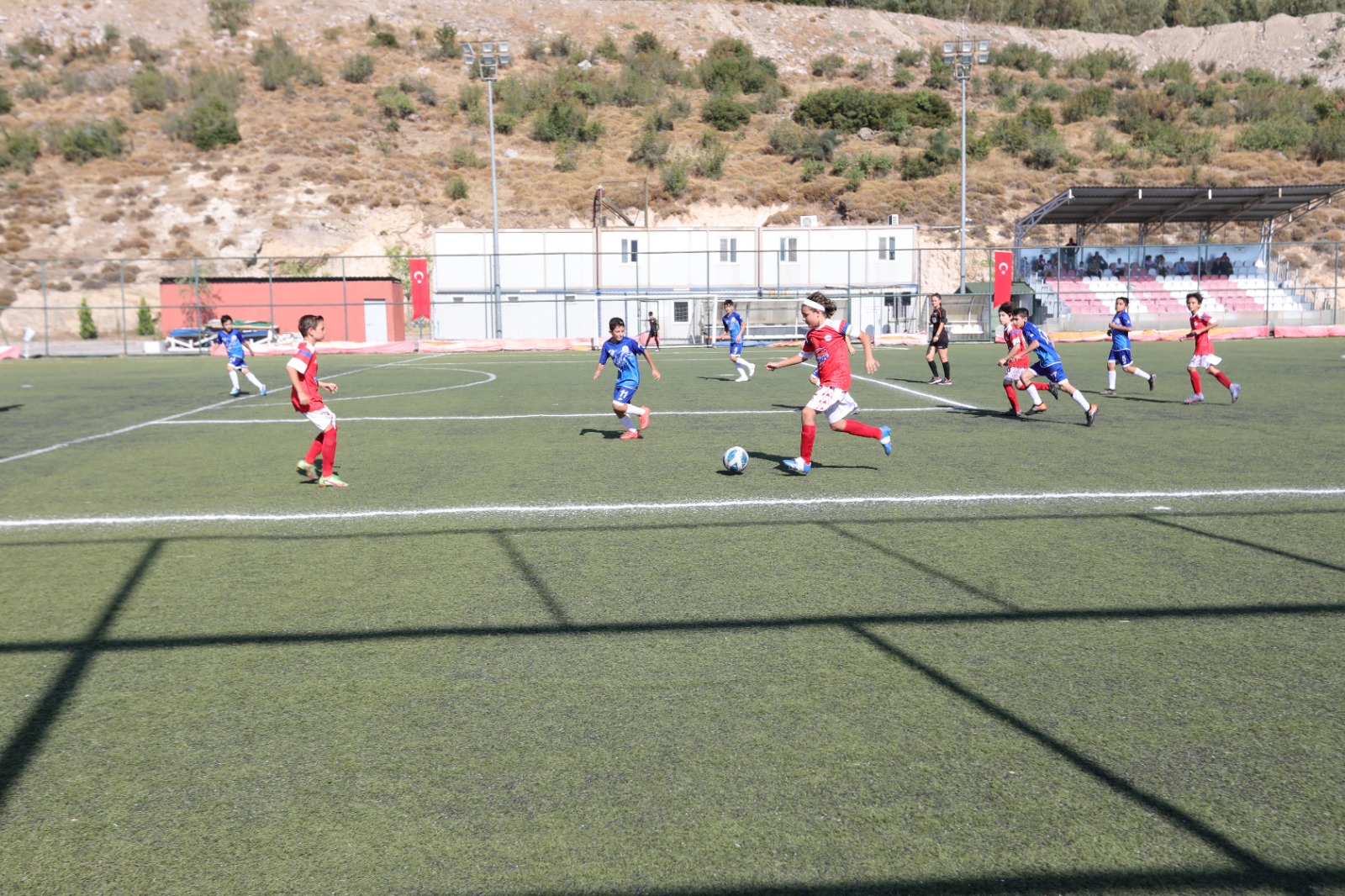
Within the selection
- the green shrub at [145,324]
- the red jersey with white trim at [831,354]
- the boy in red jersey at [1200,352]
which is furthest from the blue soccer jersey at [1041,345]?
the green shrub at [145,324]

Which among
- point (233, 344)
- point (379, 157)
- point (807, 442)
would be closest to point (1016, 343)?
point (807, 442)

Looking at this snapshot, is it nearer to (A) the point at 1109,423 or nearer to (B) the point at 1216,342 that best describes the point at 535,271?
(B) the point at 1216,342

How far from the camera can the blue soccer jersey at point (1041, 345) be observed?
49.0 ft

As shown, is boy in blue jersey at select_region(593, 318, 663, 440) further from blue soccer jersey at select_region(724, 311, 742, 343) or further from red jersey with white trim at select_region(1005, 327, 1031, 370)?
blue soccer jersey at select_region(724, 311, 742, 343)

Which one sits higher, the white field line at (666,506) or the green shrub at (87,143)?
the green shrub at (87,143)

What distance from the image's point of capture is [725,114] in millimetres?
77625

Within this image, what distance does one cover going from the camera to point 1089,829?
3.43m

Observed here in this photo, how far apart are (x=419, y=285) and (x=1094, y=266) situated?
31.2m

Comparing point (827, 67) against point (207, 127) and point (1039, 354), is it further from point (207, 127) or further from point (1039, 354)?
point (1039, 354)

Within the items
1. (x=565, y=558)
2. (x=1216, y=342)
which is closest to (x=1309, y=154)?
(x=1216, y=342)

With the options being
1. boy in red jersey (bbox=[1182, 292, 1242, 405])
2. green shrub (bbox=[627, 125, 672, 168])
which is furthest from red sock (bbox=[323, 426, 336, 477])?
green shrub (bbox=[627, 125, 672, 168])

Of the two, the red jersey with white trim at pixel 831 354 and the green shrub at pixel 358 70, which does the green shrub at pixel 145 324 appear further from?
the red jersey with white trim at pixel 831 354

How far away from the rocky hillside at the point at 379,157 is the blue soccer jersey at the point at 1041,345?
35783mm

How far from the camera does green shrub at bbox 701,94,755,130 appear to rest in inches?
3049
